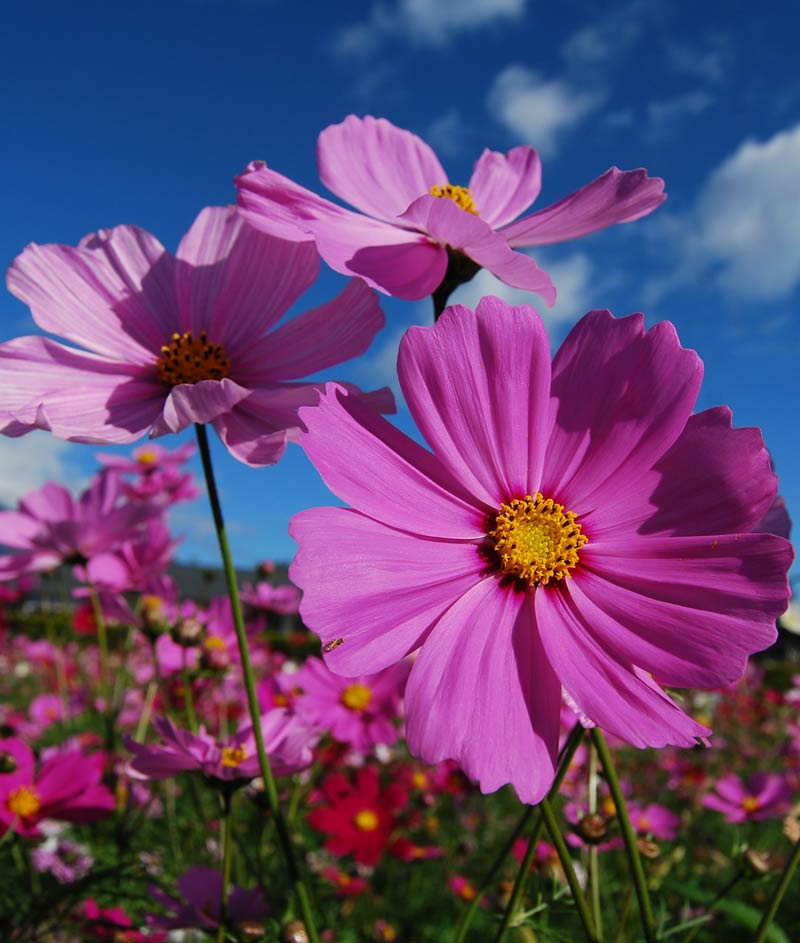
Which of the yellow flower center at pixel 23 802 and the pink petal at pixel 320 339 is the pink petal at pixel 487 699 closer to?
the pink petal at pixel 320 339

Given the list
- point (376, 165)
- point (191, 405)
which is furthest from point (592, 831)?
point (376, 165)

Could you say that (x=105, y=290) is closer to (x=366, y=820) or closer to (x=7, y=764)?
(x=7, y=764)

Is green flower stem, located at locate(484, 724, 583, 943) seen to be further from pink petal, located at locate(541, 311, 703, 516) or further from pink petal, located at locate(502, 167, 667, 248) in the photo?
pink petal, located at locate(502, 167, 667, 248)

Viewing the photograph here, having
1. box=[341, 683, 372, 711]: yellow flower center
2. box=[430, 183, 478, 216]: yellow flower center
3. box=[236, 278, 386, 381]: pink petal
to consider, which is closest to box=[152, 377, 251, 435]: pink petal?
box=[236, 278, 386, 381]: pink petal

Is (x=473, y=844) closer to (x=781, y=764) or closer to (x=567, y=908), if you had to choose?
(x=567, y=908)

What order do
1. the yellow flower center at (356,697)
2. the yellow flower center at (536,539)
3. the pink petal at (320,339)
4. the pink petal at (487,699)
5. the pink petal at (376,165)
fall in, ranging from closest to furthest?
the pink petal at (487,699) → the yellow flower center at (536,539) → the pink petal at (320,339) → the pink petal at (376,165) → the yellow flower center at (356,697)

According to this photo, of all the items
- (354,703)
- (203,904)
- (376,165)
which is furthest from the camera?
(354,703)

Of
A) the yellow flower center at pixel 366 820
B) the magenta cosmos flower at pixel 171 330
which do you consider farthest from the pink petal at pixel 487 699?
the yellow flower center at pixel 366 820
